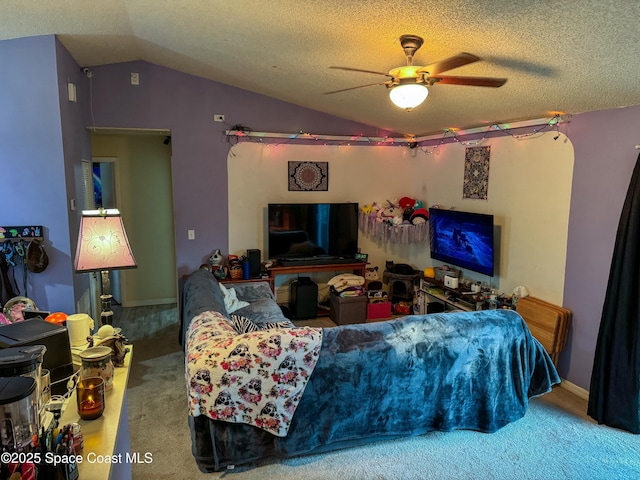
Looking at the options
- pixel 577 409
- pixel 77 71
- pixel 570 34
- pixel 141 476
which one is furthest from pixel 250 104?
pixel 577 409

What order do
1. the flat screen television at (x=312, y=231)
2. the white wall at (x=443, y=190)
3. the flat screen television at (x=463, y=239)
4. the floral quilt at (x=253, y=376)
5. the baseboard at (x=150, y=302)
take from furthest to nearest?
1. the baseboard at (x=150, y=302)
2. the flat screen television at (x=312, y=231)
3. the flat screen television at (x=463, y=239)
4. the white wall at (x=443, y=190)
5. the floral quilt at (x=253, y=376)

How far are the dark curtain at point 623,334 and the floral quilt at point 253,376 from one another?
7.09ft

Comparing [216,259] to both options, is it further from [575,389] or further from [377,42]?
[575,389]

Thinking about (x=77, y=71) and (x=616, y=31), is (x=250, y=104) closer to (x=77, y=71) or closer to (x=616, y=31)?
(x=77, y=71)

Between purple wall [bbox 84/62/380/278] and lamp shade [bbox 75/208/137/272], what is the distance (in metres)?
2.88

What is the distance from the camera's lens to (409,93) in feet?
7.92

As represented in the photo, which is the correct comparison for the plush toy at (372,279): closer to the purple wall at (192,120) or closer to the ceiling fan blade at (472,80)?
the purple wall at (192,120)

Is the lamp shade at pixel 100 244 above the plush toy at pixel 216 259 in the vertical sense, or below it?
above

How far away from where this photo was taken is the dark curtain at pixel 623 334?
2.97 meters

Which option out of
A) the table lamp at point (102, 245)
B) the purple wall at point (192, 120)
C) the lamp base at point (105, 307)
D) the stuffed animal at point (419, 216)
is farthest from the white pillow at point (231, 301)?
the stuffed animal at point (419, 216)

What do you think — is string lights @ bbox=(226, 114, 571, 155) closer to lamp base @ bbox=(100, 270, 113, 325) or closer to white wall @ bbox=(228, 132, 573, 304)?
white wall @ bbox=(228, 132, 573, 304)

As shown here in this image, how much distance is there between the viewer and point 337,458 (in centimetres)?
271

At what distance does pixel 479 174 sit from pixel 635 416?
2.61 meters

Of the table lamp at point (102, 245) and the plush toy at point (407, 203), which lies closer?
the table lamp at point (102, 245)
